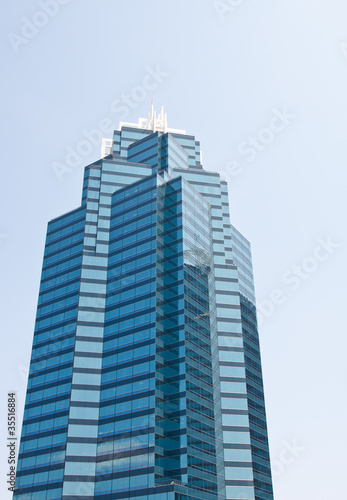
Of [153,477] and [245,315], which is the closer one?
[153,477]

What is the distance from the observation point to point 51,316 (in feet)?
376

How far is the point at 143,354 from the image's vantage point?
9894cm

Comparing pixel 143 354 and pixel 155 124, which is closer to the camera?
pixel 143 354

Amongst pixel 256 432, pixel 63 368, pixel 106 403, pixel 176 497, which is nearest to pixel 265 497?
pixel 256 432

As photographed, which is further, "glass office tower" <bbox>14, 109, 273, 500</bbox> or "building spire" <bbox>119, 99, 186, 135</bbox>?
"building spire" <bbox>119, 99, 186, 135</bbox>

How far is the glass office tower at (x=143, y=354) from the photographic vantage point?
9212 centimetres

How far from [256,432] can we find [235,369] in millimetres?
13864

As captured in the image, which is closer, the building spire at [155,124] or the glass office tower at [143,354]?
the glass office tower at [143,354]

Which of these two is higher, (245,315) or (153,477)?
(245,315)

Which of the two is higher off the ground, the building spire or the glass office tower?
the building spire

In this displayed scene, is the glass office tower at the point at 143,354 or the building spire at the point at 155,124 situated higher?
the building spire at the point at 155,124

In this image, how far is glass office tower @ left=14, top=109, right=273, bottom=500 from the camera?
92.1m

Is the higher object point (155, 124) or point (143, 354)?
point (155, 124)

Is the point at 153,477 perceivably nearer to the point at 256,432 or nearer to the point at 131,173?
the point at 256,432
